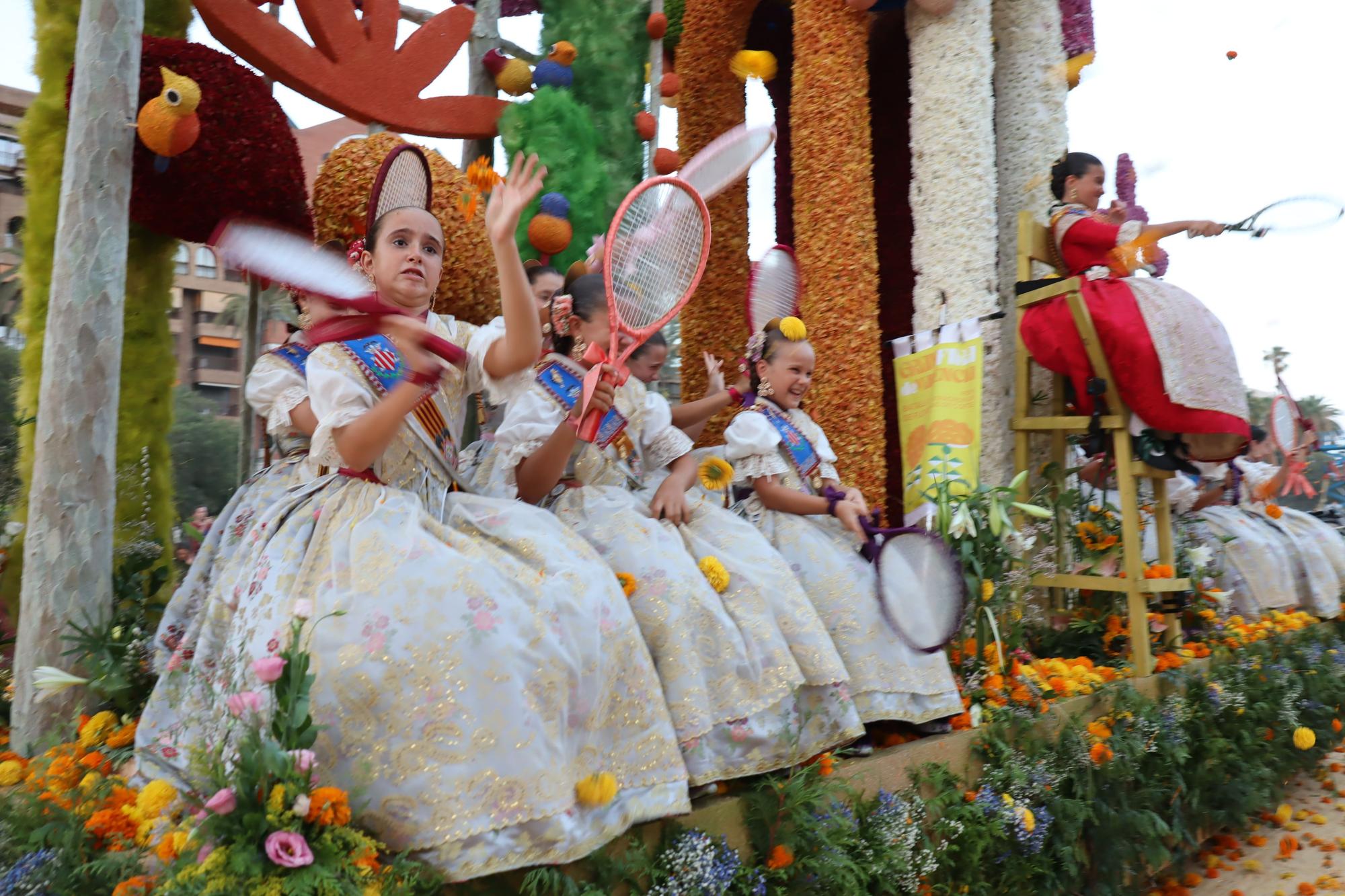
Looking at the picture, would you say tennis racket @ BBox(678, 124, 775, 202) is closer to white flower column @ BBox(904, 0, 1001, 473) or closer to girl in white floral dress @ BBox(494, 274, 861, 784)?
girl in white floral dress @ BBox(494, 274, 861, 784)

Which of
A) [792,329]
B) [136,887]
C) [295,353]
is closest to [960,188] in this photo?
[792,329]

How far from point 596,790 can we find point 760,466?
159 centimetres

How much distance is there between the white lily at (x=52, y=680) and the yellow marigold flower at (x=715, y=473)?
1.89 m

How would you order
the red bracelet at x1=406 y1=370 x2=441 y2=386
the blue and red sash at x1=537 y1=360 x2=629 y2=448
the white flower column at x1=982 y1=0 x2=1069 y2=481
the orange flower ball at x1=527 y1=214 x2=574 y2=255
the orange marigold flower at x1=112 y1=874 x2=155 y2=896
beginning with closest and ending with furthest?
1. the orange marigold flower at x1=112 y1=874 x2=155 y2=896
2. the red bracelet at x1=406 y1=370 x2=441 y2=386
3. the blue and red sash at x1=537 y1=360 x2=629 y2=448
4. the orange flower ball at x1=527 y1=214 x2=574 y2=255
5. the white flower column at x1=982 y1=0 x2=1069 y2=481

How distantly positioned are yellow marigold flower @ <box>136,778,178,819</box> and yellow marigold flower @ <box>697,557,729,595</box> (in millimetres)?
1370

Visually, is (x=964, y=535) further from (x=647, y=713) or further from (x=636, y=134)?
(x=636, y=134)

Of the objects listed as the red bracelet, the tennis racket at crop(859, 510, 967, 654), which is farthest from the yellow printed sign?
the red bracelet

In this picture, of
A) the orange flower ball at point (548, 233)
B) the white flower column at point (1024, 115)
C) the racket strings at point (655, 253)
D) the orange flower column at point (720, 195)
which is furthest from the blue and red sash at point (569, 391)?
the white flower column at point (1024, 115)

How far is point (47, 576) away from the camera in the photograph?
240 cm

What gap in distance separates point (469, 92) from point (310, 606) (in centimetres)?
358

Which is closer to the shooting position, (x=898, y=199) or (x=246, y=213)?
(x=246, y=213)

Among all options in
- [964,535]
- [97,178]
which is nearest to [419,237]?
[97,178]

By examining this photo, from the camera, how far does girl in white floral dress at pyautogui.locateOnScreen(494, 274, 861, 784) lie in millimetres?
2416

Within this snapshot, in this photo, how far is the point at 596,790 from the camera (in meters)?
1.92
